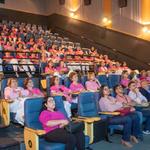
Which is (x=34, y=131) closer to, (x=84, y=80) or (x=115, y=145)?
(x=115, y=145)

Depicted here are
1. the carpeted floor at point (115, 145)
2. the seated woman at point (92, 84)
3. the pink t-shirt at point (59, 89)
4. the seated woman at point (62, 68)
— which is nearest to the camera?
the carpeted floor at point (115, 145)

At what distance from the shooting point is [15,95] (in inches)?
A: 191

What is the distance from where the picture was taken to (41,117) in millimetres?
3570

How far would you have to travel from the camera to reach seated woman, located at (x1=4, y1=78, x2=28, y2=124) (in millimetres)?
4539

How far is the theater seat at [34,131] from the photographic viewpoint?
3306mm

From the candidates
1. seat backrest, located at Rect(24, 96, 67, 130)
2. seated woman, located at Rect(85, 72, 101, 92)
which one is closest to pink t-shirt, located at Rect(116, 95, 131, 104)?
seated woman, located at Rect(85, 72, 101, 92)

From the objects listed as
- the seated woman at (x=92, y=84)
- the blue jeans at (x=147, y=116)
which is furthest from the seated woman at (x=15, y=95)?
the blue jeans at (x=147, y=116)

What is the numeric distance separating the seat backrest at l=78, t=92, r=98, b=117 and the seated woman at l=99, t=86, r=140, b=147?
0.20 m

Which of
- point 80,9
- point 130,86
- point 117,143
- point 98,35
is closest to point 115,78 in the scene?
point 130,86

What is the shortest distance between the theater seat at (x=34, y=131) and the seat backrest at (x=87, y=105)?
555mm

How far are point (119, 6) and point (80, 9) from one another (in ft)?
7.84

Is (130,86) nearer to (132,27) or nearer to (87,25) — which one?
(132,27)

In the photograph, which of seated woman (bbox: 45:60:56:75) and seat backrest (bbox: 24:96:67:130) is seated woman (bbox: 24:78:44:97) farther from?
seated woman (bbox: 45:60:56:75)

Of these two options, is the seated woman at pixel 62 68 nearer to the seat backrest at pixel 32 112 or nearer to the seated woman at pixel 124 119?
the seated woman at pixel 124 119
